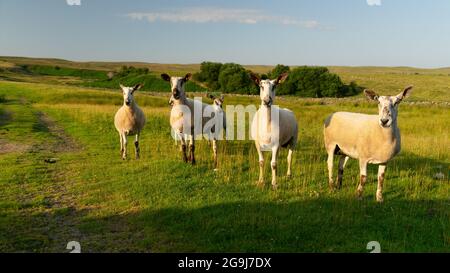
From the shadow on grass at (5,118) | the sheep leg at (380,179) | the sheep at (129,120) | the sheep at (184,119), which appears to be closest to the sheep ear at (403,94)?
the sheep leg at (380,179)

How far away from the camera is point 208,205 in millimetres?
9719

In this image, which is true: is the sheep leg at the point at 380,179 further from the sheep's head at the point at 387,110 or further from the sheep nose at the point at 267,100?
the sheep nose at the point at 267,100

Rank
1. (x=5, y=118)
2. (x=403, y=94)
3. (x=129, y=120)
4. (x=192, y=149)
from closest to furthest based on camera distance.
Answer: (x=403, y=94)
(x=192, y=149)
(x=129, y=120)
(x=5, y=118)

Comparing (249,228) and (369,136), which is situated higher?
(369,136)

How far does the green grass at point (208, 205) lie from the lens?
7664 millimetres

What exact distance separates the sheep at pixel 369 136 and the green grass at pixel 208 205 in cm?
89

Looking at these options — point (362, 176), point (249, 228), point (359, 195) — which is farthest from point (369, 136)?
point (249, 228)

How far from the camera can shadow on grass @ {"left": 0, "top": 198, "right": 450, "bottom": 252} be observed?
743 cm

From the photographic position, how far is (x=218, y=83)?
8800 centimetres

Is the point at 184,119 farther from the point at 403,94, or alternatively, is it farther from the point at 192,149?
the point at 403,94

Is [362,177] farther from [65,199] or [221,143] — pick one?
[221,143]

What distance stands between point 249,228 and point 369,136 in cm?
416

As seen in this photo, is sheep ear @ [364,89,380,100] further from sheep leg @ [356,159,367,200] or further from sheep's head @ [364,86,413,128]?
sheep leg @ [356,159,367,200]

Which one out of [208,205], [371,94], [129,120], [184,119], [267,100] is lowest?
[208,205]
